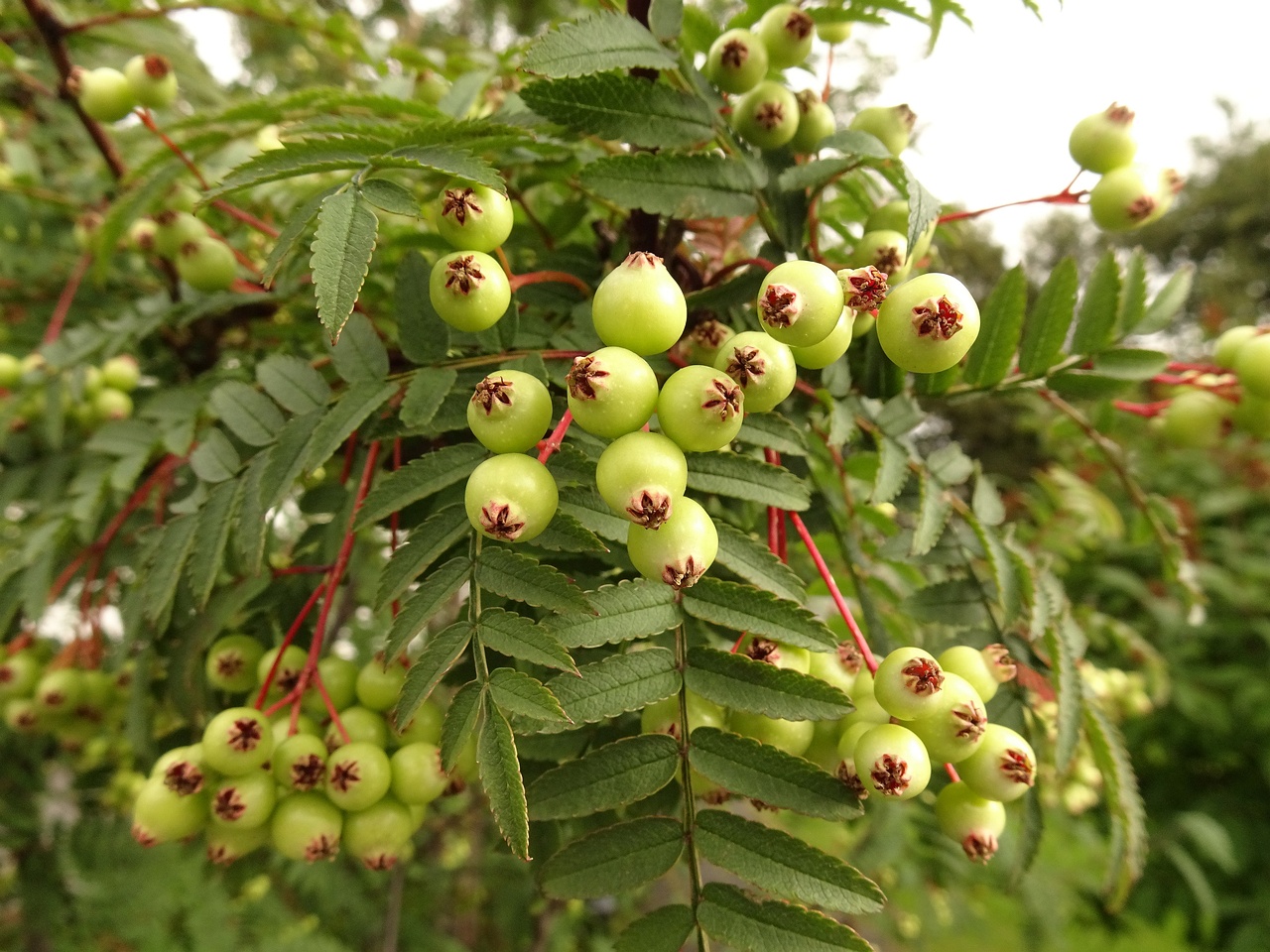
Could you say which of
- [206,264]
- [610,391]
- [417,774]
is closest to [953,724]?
[610,391]

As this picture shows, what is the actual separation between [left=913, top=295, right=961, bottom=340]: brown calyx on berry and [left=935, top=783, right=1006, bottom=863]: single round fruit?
0.64 meters

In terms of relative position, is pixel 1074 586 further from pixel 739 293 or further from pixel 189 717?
pixel 189 717

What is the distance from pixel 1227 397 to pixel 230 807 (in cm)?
195

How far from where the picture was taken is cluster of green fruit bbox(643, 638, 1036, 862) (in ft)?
2.92

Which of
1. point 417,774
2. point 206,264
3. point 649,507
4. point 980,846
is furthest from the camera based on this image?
point 206,264

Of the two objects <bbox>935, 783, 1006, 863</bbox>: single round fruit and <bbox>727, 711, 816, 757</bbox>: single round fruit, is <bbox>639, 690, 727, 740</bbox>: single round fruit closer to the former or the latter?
<bbox>727, 711, 816, 757</bbox>: single round fruit

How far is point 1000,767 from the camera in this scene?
0.97 m

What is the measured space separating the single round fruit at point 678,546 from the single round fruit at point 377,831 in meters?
0.64

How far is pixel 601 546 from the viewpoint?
859 mm

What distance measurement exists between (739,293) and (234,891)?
4.75 ft

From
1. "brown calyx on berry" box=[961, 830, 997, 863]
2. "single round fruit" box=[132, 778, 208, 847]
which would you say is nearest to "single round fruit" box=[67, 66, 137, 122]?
"single round fruit" box=[132, 778, 208, 847]

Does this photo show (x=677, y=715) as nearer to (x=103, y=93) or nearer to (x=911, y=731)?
(x=911, y=731)

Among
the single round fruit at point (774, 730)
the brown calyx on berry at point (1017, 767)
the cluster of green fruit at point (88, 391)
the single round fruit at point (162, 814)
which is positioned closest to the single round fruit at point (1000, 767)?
the brown calyx on berry at point (1017, 767)

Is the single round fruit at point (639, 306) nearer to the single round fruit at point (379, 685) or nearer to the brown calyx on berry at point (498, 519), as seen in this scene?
the brown calyx on berry at point (498, 519)
